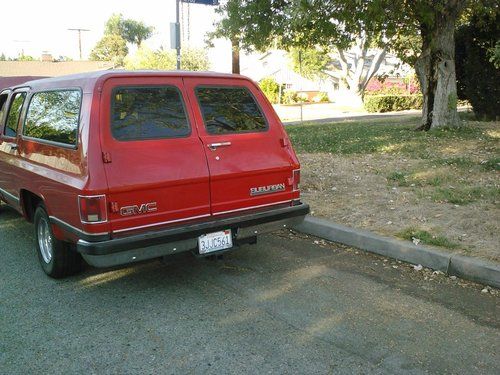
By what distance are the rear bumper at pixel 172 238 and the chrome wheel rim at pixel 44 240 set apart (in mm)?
1042

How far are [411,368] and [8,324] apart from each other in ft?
9.48

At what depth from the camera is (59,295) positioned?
432 cm

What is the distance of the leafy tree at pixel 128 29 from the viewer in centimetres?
10081

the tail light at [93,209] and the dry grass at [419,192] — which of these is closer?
the tail light at [93,209]

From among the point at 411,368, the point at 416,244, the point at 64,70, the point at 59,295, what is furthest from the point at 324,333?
the point at 64,70

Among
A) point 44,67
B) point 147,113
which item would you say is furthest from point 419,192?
point 44,67

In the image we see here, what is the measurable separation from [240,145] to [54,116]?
5.74ft

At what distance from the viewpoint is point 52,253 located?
15.0 feet

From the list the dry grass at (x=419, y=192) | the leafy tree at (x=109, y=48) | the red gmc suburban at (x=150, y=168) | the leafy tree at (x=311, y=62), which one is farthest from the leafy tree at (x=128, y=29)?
the red gmc suburban at (x=150, y=168)

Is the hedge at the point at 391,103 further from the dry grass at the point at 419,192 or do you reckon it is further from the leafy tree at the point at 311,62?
the dry grass at the point at 419,192

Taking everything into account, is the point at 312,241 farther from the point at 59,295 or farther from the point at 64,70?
the point at 64,70

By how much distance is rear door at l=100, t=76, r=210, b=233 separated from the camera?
388 centimetres

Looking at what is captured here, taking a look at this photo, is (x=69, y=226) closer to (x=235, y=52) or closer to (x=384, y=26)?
(x=384, y=26)

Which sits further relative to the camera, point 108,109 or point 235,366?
point 108,109
